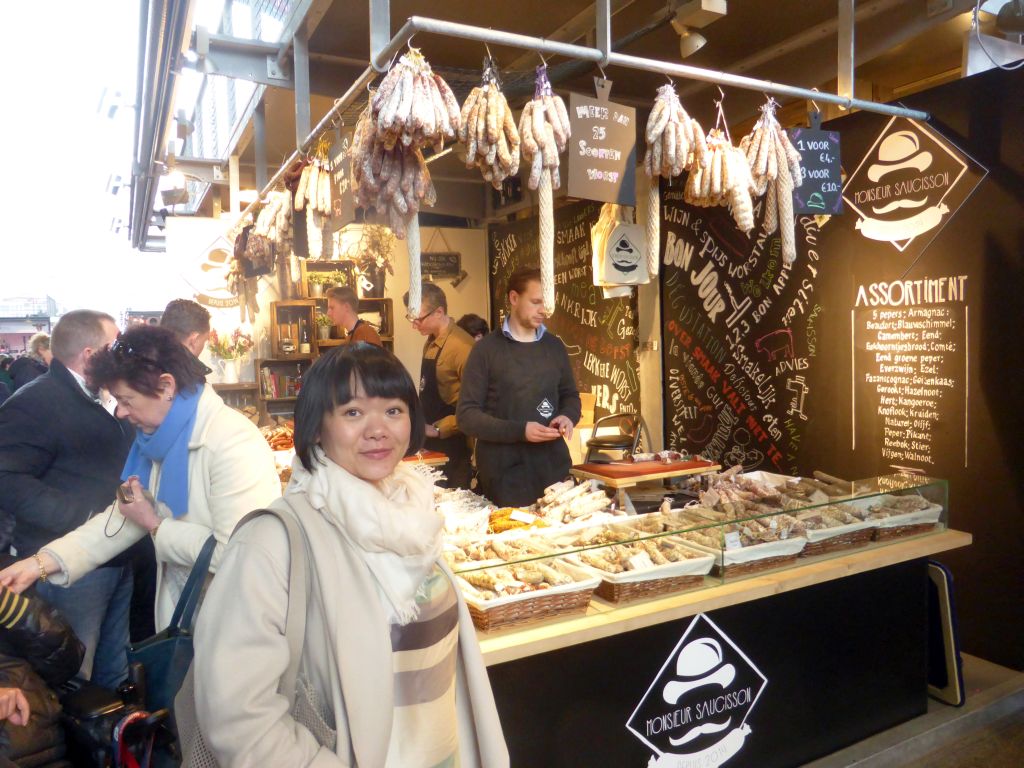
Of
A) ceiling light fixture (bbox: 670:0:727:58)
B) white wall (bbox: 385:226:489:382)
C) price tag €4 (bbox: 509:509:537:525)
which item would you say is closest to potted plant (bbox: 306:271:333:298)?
white wall (bbox: 385:226:489:382)

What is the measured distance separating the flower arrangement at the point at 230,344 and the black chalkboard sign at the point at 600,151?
17.6ft

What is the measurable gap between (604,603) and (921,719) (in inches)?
76.7

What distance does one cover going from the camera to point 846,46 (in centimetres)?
372

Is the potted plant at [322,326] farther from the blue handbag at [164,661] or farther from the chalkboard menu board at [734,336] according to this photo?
the blue handbag at [164,661]

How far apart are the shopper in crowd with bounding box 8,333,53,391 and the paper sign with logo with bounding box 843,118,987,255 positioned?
24.1 feet

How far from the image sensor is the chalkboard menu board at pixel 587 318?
22.9 ft

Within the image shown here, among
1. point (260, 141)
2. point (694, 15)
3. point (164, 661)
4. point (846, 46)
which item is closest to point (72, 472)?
point (164, 661)

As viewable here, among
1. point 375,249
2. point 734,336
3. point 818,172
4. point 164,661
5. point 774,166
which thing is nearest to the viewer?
point 164,661

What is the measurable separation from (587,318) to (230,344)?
3665 mm

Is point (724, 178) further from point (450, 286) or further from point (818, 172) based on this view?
point (450, 286)

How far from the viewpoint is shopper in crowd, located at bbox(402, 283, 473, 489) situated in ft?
17.7

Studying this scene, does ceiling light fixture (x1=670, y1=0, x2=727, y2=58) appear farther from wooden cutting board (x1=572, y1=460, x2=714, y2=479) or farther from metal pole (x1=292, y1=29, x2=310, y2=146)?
wooden cutting board (x1=572, y1=460, x2=714, y2=479)

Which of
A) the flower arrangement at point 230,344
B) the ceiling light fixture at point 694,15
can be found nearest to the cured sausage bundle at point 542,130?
the ceiling light fixture at point 694,15

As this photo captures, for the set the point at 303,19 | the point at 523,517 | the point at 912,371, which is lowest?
the point at 523,517
